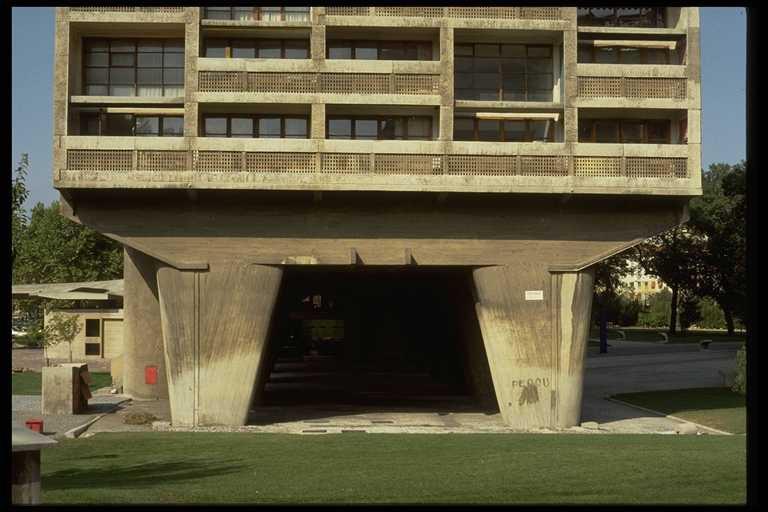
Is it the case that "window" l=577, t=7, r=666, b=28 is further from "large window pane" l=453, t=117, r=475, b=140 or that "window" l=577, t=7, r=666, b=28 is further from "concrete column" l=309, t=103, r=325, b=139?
"concrete column" l=309, t=103, r=325, b=139

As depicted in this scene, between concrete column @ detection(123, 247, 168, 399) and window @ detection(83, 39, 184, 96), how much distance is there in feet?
32.8

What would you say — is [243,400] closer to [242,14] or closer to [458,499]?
[242,14]

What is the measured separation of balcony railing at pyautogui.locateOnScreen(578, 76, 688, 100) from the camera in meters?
31.5

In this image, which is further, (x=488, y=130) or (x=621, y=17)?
(x=621, y=17)

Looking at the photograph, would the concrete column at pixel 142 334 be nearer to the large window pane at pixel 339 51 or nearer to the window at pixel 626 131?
the large window pane at pixel 339 51

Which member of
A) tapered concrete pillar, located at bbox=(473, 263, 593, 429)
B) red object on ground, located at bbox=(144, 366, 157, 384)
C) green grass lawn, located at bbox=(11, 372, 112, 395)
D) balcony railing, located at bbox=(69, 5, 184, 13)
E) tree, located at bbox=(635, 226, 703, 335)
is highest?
balcony railing, located at bbox=(69, 5, 184, 13)

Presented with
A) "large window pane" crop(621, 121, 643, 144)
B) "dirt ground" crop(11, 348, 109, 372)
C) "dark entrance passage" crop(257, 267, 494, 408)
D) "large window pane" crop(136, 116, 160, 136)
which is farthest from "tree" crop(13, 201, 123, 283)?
"large window pane" crop(621, 121, 643, 144)

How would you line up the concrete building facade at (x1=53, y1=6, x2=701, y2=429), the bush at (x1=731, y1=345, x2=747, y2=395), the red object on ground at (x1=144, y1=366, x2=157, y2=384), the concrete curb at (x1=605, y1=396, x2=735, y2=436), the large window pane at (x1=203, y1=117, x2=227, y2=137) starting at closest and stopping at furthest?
1. the concrete building facade at (x1=53, y1=6, x2=701, y2=429)
2. the concrete curb at (x1=605, y1=396, x2=735, y2=436)
3. the large window pane at (x1=203, y1=117, x2=227, y2=137)
4. the bush at (x1=731, y1=345, x2=747, y2=395)
5. the red object on ground at (x1=144, y1=366, x2=157, y2=384)

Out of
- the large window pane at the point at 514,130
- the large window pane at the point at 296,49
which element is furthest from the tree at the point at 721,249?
the large window pane at the point at 296,49

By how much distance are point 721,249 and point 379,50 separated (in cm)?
6336

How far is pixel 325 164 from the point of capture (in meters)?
30.4

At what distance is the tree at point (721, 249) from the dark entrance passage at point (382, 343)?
37488 mm

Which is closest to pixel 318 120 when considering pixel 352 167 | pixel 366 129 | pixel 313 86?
pixel 313 86

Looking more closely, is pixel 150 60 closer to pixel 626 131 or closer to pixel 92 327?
pixel 626 131
